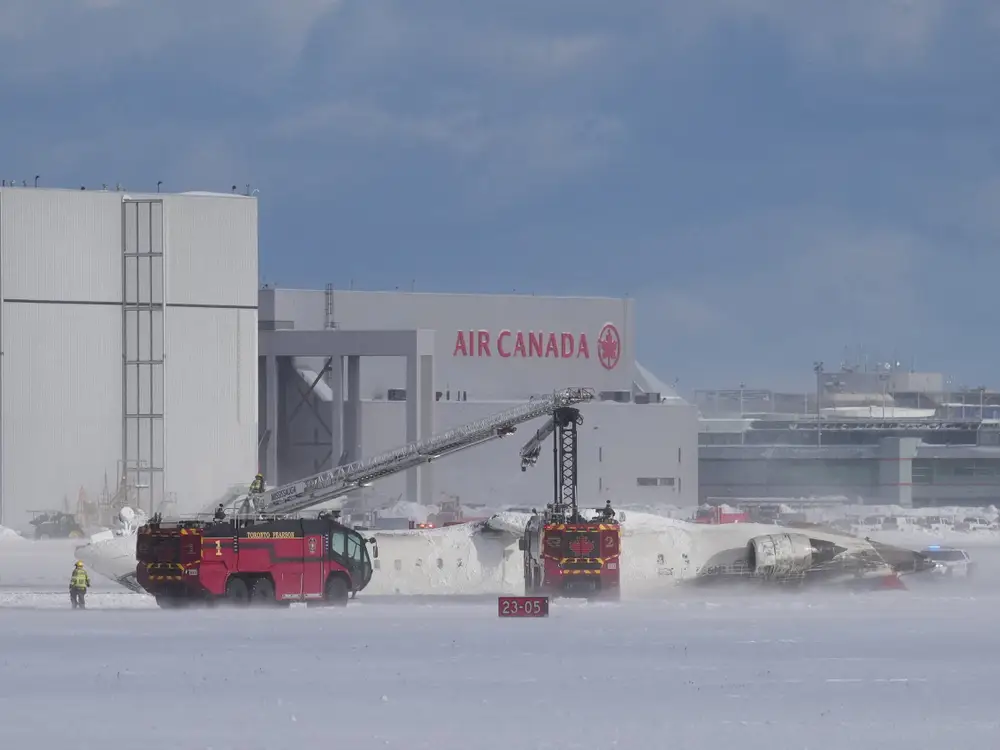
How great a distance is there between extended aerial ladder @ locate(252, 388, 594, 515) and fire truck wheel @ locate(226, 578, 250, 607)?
837cm

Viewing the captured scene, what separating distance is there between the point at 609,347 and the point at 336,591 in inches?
3184

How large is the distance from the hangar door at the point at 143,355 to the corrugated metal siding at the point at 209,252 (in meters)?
1.06

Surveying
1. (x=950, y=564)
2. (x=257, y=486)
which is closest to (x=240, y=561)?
(x=257, y=486)

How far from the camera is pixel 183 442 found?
9962cm

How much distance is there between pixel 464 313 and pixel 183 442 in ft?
90.7

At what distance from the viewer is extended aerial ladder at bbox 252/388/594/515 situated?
187ft

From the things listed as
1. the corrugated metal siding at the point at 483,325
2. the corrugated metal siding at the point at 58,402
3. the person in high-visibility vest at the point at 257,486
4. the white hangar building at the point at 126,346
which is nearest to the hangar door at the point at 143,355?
the white hangar building at the point at 126,346

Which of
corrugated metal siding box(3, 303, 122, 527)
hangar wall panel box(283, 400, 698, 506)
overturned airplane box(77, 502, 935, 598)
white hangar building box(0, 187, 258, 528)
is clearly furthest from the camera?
hangar wall panel box(283, 400, 698, 506)

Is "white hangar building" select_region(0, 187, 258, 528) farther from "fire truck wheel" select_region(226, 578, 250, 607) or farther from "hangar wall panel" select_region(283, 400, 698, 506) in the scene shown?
"fire truck wheel" select_region(226, 578, 250, 607)

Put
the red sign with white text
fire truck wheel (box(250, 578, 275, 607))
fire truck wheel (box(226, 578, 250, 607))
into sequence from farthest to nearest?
the red sign with white text < fire truck wheel (box(250, 578, 275, 607)) < fire truck wheel (box(226, 578, 250, 607))

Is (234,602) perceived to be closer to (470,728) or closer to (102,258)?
(470,728)

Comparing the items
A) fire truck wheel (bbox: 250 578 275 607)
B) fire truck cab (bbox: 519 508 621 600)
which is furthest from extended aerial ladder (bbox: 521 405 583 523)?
fire truck wheel (bbox: 250 578 275 607)

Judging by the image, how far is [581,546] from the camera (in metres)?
49.5

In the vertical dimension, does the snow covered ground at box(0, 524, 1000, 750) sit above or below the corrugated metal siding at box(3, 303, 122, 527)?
below
